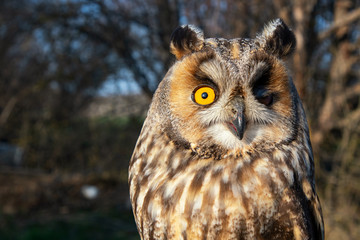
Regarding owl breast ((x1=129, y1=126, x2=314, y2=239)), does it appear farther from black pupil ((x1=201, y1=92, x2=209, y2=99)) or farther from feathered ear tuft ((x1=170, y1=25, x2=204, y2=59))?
feathered ear tuft ((x1=170, y1=25, x2=204, y2=59))

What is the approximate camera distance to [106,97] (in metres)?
6.69

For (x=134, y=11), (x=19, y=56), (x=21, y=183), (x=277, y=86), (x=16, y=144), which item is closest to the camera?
(x=277, y=86)

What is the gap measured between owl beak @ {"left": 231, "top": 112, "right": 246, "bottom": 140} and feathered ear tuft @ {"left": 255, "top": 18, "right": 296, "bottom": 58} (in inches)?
11.7

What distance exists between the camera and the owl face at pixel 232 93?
4.42 ft

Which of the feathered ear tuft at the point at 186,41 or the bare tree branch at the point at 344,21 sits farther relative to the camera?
the bare tree branch at the point at 344,21

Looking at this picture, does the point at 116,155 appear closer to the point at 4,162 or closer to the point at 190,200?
the point at 4,162

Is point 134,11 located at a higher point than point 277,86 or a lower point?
higher

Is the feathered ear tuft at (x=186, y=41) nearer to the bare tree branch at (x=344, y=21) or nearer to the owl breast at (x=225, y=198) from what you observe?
the owl breast at (x=225, y=198)

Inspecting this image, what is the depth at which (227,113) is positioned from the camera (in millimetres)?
1398

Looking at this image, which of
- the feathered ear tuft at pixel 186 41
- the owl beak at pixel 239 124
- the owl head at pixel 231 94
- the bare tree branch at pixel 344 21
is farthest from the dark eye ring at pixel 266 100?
the bare tree branch at pixel 344 21

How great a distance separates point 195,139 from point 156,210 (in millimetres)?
328

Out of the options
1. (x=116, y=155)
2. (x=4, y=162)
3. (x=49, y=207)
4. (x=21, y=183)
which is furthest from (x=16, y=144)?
(x=116, y=155)

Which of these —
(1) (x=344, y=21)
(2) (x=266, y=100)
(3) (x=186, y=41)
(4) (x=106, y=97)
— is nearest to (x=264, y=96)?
(2) (x=266, y=100)

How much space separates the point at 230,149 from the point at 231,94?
219 millimetres
